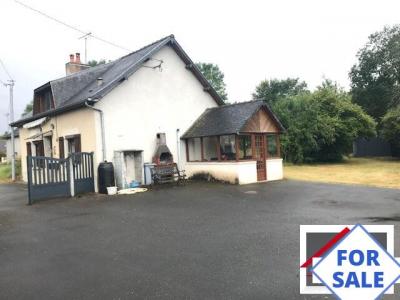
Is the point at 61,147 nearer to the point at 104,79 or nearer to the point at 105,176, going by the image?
the point at 104,79

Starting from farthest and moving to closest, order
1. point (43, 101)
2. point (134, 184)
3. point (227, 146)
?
point (43, 101)
point (227, 146)
point (134, 184)

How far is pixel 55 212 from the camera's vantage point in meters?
10.4

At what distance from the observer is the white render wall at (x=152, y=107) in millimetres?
15062

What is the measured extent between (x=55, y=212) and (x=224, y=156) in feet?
29.2

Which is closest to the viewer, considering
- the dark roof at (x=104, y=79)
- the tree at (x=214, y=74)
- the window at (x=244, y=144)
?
the dark roof at (x=104, y=79)

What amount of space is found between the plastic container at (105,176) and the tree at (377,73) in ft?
112

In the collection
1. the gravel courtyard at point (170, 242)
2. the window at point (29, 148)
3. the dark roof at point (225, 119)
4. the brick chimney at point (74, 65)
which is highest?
the brick chimney at point (74, 65)

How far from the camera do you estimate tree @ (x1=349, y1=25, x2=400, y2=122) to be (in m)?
39.6

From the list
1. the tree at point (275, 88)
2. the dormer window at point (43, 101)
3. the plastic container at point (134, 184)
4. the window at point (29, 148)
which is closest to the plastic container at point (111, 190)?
the plastic container at point (134, 184)

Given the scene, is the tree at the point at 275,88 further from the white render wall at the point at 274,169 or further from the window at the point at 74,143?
the window at the point at 74,143

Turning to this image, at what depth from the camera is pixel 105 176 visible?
13.9 meters

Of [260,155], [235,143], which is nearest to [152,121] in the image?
[235,143]

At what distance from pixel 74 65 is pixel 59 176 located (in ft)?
41.5

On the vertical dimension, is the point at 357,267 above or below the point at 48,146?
below
